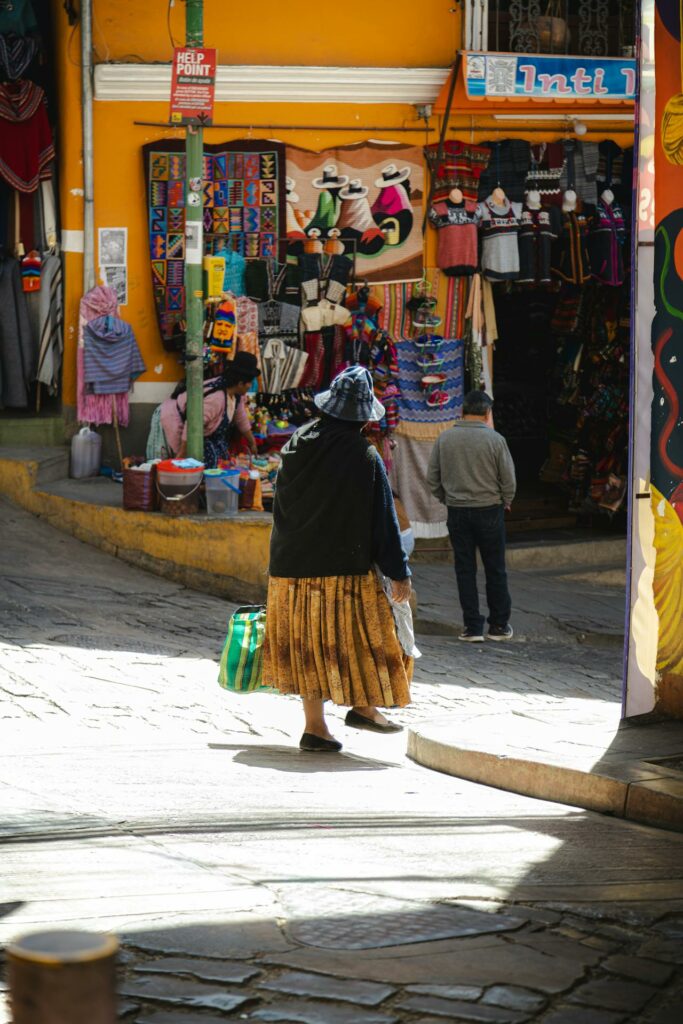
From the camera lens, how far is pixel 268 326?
14094 millimetres

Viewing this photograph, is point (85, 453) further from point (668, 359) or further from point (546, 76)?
point (668, 359)

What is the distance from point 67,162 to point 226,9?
2.05 m

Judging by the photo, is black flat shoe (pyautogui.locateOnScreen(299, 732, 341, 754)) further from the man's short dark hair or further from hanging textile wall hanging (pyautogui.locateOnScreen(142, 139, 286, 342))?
hanging textile wall hanging (pyautogui.locateOnScreen(142, 139, 286, 342))

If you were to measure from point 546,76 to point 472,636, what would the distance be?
565cm

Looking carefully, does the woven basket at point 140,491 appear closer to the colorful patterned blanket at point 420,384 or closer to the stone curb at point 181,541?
the stone curb at point 181,541

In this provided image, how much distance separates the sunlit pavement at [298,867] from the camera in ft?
13.0

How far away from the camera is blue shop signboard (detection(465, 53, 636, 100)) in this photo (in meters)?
13.8

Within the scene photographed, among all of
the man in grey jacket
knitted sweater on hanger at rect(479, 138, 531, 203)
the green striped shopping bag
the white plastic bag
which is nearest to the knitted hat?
the white plastic bag

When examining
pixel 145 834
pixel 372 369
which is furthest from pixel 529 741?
pixel 372 369

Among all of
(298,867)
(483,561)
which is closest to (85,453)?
(483,561)

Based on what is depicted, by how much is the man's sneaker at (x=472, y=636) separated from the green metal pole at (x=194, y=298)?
2.69 meters

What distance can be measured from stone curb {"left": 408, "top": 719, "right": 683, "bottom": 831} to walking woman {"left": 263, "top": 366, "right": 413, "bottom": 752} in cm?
40

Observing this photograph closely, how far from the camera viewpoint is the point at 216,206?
45.6 ft

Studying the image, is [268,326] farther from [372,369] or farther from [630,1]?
[630,1]
